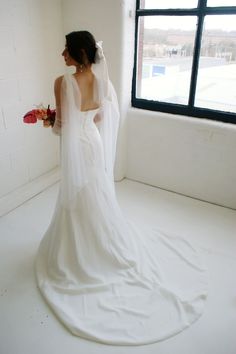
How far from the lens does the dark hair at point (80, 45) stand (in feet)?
5.55

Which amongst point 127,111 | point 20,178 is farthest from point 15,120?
point 127,111

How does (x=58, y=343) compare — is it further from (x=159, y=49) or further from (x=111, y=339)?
(x=159, y=49)

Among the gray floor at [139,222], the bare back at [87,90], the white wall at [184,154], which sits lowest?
the gray floor at [139,222]

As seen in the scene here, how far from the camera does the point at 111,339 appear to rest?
65.7 inches

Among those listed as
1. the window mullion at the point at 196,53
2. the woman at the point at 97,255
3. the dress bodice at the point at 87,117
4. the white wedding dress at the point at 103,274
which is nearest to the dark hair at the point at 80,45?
the woman at the point at 97,255

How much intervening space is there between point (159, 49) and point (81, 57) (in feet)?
5.03

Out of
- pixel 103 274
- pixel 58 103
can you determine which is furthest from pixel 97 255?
pixel 58 103

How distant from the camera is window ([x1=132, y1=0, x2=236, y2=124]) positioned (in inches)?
104

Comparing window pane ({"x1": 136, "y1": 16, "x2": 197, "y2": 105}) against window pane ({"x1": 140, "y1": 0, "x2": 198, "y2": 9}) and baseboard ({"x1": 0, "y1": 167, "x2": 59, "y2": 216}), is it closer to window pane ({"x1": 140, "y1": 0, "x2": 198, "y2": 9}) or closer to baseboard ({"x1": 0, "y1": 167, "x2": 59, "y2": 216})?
window pane ({"x1": 140, "y1": 0, "x2": 198, "y2": 9})

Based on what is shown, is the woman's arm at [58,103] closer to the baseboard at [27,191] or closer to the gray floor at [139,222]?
the gray floor at [139,222]

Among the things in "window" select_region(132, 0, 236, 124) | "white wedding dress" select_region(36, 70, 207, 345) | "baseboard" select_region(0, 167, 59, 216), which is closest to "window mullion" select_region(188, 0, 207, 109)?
"window" select_region(132, 0, 236, 124)

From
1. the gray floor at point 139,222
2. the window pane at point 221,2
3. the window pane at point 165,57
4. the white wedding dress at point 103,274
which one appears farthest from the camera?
the window pane at point 165,57

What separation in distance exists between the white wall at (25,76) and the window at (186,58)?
0.87 metres

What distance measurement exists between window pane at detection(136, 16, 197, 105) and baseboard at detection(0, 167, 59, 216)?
131 centimetres
